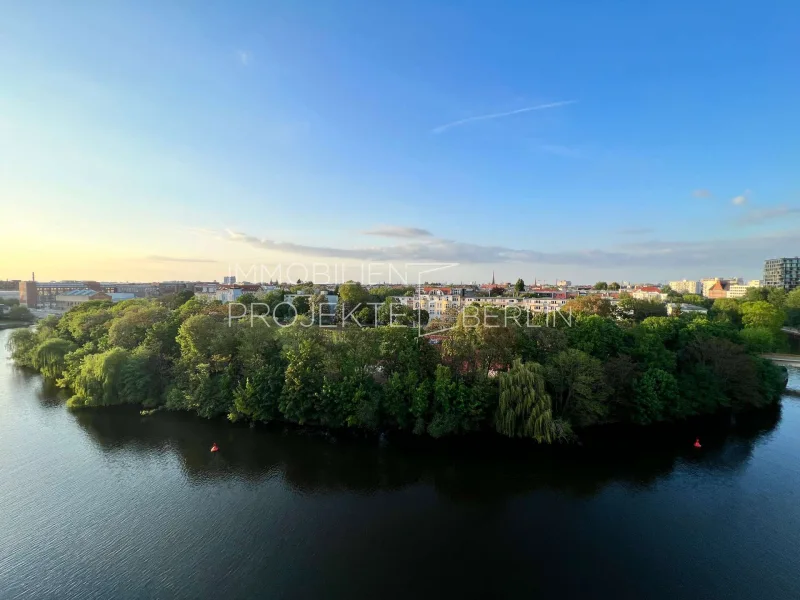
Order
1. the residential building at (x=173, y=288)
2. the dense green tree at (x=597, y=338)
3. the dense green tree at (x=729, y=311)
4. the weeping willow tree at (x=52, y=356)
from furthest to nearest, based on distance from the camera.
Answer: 1. the residential building at (x=173, y=288)
2. the dense green tree at (x=729, y=311)
3. the weeping willow tree at (x=52, y=356)
4. the dense green tree at (x=597, y=338)

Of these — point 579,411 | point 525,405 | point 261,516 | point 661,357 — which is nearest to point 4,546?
point 261,516

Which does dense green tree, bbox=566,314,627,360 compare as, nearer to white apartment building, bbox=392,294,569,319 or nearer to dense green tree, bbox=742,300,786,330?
dense green tree, bbox=742,300,786,330

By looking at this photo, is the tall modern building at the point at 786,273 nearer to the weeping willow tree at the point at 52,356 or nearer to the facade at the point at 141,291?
the weeping willow tree at the point at 52,356

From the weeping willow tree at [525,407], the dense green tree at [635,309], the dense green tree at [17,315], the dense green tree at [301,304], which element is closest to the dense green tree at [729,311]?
the dense green tree at [635,309]

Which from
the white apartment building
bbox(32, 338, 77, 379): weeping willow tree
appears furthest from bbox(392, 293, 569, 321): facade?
bbox(32, 338, 77, 379): weeping willow tree

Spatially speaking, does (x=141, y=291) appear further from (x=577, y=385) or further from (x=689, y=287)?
(x=689, y=287)

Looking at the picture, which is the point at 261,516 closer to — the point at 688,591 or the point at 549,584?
the point at 549,584
